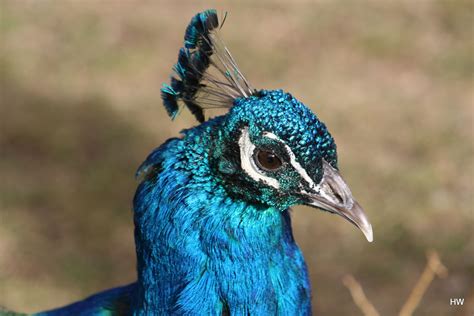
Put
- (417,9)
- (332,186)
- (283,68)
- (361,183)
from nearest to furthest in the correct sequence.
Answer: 1. (332,186)
2. (361,183)
3. (283,68)
4. (417,9)

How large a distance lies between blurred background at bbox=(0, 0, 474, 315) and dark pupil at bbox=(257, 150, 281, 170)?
75.7 inches

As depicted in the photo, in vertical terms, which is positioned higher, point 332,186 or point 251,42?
point 251,42

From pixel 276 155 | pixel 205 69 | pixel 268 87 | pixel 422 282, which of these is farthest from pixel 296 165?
pixel 268 87

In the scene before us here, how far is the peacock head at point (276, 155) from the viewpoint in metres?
1.58

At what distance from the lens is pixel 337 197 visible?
1639 millimetres

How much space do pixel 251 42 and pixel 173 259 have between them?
132 inches

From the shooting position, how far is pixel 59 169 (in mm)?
4051

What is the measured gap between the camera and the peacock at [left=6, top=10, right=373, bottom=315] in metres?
1.60

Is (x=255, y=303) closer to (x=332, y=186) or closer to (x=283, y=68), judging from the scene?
(x=332, y=186)

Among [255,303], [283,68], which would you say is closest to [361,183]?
[283,68]

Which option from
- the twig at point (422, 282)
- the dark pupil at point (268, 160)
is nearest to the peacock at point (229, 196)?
the dark pupil at point (268, 160)

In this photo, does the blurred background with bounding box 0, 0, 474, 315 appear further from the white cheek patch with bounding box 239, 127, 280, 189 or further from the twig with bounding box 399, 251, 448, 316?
the white cheek patch with bounding box 239, 127, 280, 189

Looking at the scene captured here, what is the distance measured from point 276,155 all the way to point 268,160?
2cm

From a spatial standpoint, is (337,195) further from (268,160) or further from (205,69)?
(205,69)
